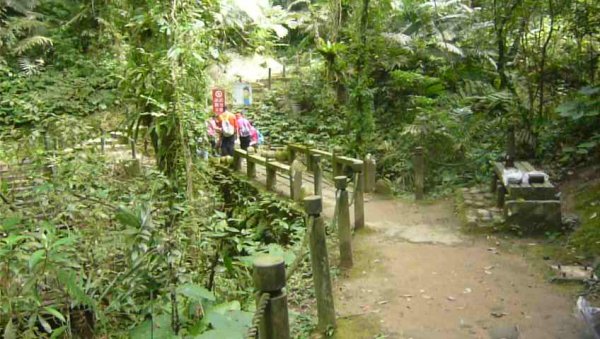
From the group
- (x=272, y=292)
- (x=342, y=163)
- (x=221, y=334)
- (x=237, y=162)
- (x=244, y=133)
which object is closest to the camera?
(x=221, y=334)

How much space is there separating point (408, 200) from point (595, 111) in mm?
2765

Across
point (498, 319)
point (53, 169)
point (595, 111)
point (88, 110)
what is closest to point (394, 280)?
point (498, 319)

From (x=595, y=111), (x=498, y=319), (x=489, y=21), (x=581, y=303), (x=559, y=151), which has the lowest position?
(x=498, y=319)

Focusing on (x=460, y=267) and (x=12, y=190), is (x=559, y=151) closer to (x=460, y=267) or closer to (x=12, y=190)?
(x=460, y=267)

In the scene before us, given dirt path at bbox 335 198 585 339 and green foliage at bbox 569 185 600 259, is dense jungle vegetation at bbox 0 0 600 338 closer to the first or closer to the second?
green foliage at bbox 569 185 600 259

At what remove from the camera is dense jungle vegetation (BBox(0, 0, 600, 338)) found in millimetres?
2420

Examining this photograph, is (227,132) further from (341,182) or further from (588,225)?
(588,225)

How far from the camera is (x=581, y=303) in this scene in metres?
3.44

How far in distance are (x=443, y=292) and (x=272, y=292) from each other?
2.73m

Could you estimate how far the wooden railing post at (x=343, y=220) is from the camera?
15.1 ft

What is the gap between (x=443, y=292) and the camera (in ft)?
14.3

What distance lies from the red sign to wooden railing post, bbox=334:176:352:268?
190 inches

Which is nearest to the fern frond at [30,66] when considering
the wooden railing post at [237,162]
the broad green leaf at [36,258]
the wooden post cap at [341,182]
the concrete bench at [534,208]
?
the wooden railing post at [237,162]

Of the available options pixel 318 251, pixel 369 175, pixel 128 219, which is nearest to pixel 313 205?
pixel 318 251
